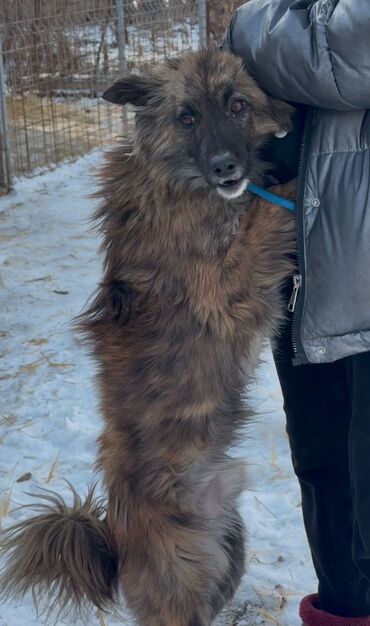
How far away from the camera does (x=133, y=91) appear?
108 inches

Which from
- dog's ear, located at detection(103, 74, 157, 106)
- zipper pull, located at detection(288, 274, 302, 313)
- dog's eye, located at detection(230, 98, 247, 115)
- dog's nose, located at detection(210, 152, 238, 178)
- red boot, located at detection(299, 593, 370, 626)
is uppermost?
dog's ear, located at detection(103, 74, 157, 106)

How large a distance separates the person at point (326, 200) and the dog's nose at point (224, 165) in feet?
0.45

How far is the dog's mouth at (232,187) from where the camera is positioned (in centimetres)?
258

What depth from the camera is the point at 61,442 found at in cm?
398

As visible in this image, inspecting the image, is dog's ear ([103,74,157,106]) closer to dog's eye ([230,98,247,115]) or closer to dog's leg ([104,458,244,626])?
dog's eye ([230,98,247,115])

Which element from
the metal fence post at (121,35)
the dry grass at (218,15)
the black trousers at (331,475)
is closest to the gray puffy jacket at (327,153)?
the black trousers at (331,475)

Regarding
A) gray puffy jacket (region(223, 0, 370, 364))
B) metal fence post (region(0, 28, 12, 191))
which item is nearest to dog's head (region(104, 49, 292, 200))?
gray puffy jacket (region(223, 0, 370, 364))

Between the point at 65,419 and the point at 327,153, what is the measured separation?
2.23 m

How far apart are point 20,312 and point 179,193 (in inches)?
109

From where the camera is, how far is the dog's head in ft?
8.49

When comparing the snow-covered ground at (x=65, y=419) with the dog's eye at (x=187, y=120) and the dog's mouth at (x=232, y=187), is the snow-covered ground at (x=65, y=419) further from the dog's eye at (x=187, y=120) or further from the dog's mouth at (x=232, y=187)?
the dog's mouth at (x=232, y=187)

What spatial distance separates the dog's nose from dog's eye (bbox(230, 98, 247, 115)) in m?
0.16

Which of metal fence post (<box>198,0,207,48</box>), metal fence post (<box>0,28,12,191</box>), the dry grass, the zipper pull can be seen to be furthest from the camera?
the dry grass

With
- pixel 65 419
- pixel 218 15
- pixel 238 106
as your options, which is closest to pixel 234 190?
pixel 238 106
